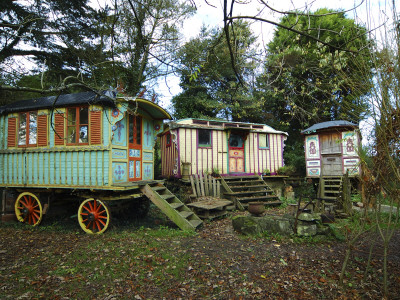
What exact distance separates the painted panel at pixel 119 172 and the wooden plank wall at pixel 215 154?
3927mm

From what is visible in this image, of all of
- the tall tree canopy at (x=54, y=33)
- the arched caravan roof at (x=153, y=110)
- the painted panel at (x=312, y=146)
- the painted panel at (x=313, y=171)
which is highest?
the tall tree canopy at (x=54, y=33)

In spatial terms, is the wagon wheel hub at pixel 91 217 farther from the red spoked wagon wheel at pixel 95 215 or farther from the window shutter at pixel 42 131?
the window shutter at pixel 42 131

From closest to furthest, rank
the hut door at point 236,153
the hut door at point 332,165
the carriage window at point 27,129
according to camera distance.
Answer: the carriage window at point 27,129, the hut door at point 236,153, the hut door at point 332,165

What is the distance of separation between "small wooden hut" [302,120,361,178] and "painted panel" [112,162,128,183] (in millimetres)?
9181

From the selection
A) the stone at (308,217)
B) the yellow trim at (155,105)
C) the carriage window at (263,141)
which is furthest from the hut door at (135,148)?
the carriage window at (263,141)

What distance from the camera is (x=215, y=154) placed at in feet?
38.5

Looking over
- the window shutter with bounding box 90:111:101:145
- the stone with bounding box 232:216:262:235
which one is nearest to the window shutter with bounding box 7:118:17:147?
the window shutter with bounding box 90:111:101:145

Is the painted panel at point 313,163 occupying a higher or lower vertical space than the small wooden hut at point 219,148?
lower

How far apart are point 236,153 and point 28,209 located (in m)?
8.63

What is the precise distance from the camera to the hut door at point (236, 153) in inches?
479

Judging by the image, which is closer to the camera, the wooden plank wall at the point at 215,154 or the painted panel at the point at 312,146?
the wooden plank wall at the point at 215,154

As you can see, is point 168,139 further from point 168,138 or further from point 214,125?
point 214,125

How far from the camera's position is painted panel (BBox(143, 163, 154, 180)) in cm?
834

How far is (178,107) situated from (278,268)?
14.0m
